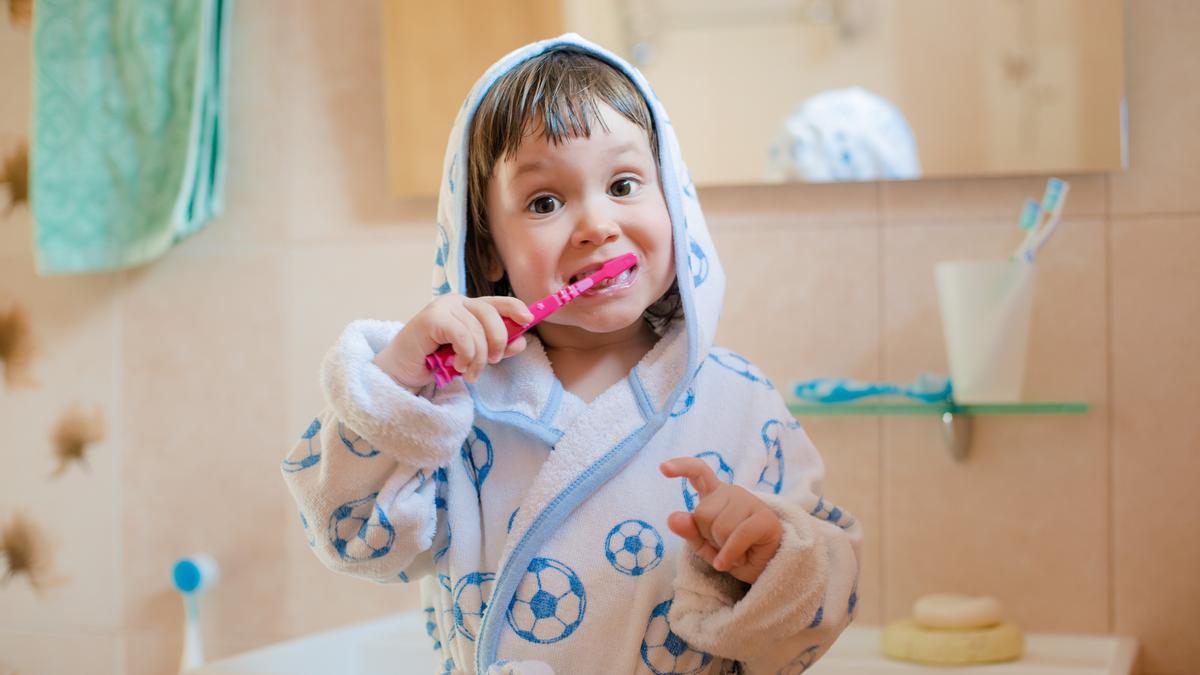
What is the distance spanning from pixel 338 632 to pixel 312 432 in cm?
66

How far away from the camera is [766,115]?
1.39 m

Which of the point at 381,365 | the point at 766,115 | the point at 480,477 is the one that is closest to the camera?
the point at 381,365

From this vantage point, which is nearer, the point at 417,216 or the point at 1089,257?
the point at 1089,257

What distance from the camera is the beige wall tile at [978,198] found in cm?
131

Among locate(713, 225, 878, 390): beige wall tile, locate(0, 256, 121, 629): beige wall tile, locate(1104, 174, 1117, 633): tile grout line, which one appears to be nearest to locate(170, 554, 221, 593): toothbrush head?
locate(0, 256, 121, 629): beige wall tile

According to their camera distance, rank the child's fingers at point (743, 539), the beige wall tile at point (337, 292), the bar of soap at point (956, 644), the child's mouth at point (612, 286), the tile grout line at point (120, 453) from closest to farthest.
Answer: the child's fingers at point (743, 539)
the child's mouth at point (612, 286)
the bar of soap at point (956, 644)
the beige wall tile at point (337, 292)
the tile grout line at point (120, 453)

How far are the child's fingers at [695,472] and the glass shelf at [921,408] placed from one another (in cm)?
56

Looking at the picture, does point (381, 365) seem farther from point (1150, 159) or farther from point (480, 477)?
point (1150, 159)

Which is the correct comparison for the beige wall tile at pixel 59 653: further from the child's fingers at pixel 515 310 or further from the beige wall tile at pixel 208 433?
the child's fingers at pixel 515 310

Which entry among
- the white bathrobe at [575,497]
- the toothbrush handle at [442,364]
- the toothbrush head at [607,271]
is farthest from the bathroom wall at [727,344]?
the toothbrush handle at [442,364]

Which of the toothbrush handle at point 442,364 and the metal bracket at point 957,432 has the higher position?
the toothbrush handle at point 442,364

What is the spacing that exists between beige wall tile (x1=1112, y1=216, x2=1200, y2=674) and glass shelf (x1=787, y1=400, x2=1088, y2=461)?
0.08 metres

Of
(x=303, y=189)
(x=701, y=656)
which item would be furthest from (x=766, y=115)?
(x=701, y=656)

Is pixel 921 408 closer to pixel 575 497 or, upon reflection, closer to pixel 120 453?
pixel 575 497
